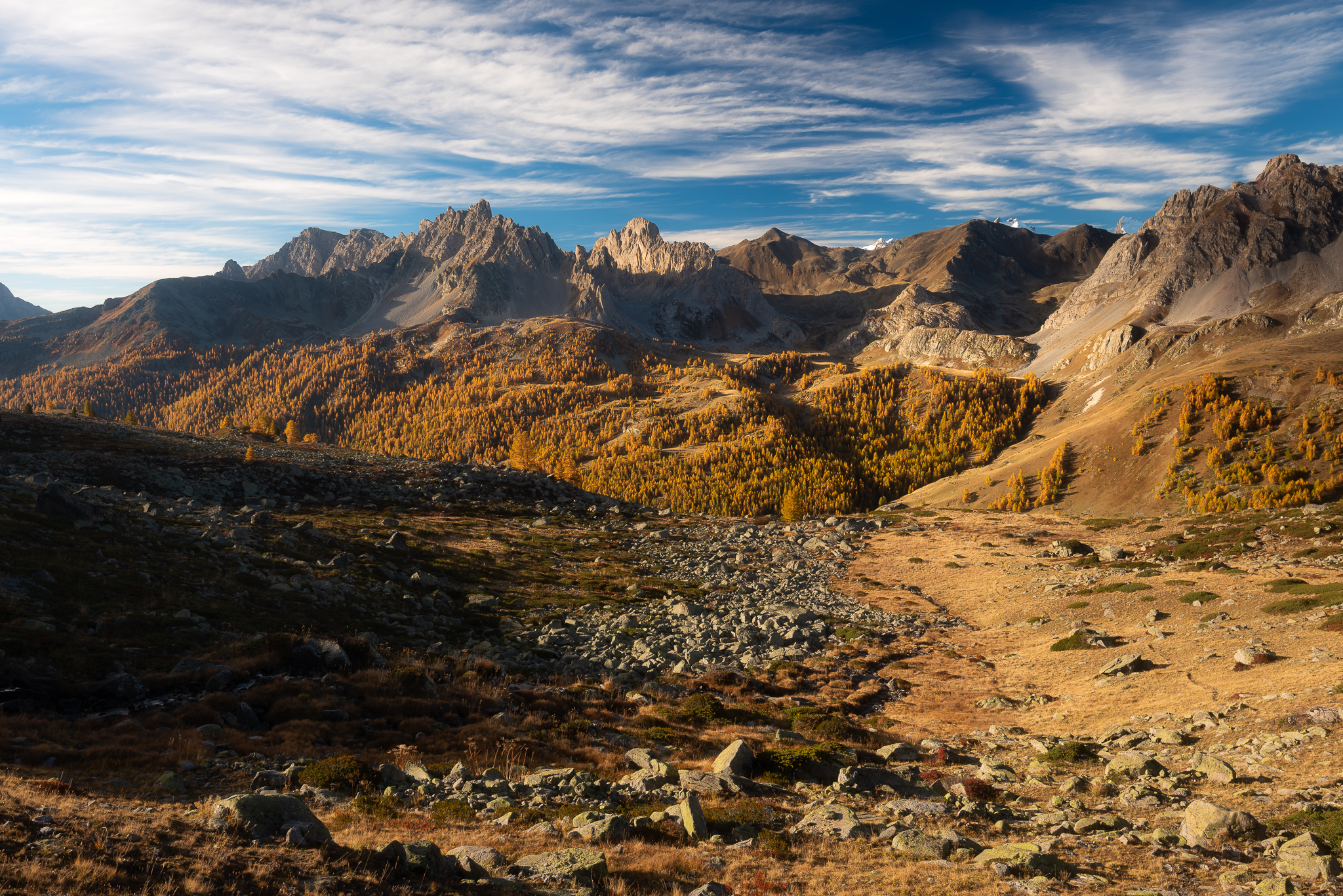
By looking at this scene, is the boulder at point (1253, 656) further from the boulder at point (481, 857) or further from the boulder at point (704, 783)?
the boulder at point (481, 857)

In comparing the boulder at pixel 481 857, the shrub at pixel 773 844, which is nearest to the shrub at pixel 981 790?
the shrub at pixel 773 844

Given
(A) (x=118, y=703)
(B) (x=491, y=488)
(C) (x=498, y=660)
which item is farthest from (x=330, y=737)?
(B) (x=491, y=488)

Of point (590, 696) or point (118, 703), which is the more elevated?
point (118, 703)

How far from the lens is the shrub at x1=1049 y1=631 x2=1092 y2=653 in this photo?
3620 cm

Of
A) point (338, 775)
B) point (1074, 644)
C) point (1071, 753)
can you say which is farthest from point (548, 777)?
point (1074, 644)

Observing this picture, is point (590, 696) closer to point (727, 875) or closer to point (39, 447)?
point (727, 875)

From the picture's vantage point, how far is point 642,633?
134 feet

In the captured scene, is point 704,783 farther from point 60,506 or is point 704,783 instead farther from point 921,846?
point 60,506

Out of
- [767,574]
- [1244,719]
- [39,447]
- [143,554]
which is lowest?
[767,574]

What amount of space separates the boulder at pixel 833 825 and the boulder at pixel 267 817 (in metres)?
12.1

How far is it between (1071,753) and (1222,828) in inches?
306

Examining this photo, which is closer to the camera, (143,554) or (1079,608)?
(143,554)

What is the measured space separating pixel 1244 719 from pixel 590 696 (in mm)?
25702

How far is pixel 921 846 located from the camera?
15.3 m
